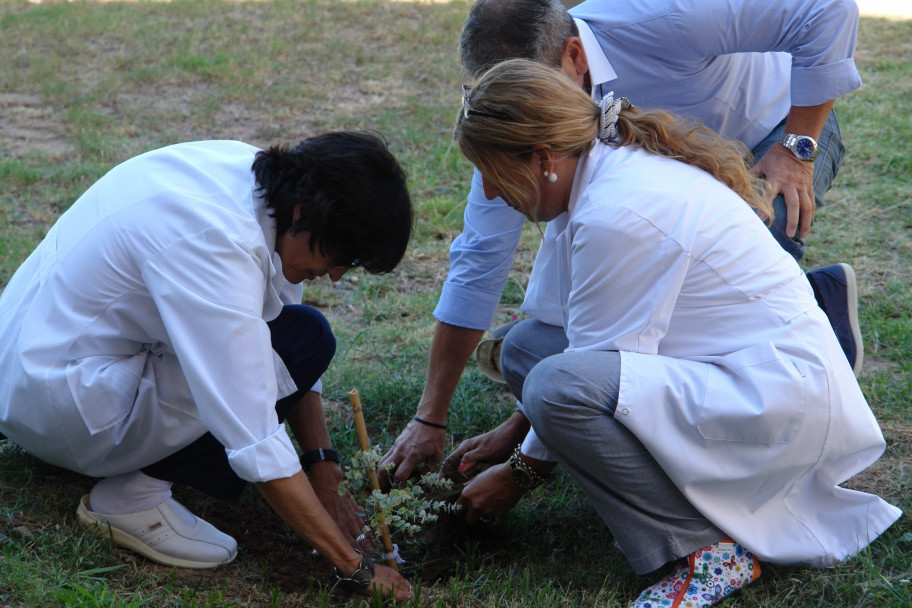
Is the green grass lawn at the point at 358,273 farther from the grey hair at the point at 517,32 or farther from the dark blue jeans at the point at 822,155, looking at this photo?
the grey hair at the point at 517,32

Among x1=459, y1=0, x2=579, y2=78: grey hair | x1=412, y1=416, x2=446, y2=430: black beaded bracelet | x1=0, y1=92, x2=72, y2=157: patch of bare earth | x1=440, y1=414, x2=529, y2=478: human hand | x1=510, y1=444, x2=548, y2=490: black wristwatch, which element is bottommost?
x1=440, y1=414, x2=529, y2=478: human hand

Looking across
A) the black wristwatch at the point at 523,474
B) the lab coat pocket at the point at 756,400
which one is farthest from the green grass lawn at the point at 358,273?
the lab coat pocket at the point at 756,400

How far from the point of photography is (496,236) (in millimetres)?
3094

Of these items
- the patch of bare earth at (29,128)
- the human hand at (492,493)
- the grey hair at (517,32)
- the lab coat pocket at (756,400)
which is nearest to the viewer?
the lab coat pocket at (756,400)

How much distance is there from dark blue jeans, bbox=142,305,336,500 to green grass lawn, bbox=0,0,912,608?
0.24 meters

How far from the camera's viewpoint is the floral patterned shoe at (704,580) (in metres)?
2.27

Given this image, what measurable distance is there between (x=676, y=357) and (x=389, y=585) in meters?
0.95

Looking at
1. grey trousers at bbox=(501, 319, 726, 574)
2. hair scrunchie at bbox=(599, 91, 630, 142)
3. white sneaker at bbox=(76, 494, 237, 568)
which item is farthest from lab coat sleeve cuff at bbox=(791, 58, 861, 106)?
white sneaker at bbox=(76, 494, 237, 568)

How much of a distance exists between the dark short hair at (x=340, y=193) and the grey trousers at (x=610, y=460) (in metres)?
0.56

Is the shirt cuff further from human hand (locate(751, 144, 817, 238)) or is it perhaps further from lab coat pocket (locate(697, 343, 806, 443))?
human hand (locate(751, 144, 817, 238))

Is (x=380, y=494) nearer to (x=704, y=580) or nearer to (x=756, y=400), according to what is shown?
(x=704, y=580)

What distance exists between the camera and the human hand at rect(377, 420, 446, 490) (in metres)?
2.91

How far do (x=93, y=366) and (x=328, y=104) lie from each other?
500cm

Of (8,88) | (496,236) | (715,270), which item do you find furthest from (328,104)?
(715,270)
